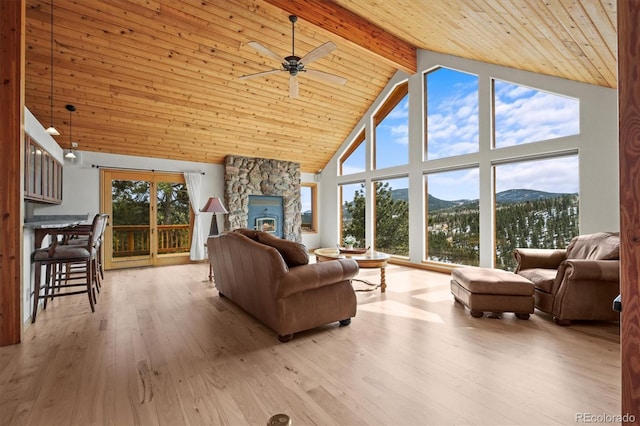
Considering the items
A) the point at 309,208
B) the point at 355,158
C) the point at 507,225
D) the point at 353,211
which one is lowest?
the point at 507,225

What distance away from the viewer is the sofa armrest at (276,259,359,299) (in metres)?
2.48

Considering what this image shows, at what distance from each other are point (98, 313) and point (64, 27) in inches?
142

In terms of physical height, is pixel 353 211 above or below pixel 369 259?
above

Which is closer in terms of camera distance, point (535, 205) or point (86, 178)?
point (535, 205)

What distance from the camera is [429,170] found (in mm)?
5906

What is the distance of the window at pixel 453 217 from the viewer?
5332 millimetres

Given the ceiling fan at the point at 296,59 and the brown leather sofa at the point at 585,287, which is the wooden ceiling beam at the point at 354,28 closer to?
the ceiling fan at the point at 296,59

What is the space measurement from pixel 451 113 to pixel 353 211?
3333 mm

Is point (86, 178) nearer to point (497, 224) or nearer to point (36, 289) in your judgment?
point (36, 289)

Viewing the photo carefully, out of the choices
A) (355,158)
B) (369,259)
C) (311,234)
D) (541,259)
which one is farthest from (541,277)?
(311,234)

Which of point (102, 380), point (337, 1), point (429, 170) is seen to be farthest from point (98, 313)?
point (429, 170)

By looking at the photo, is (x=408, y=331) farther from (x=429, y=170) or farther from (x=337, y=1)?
(x=337, y=1)

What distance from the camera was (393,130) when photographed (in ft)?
22.7

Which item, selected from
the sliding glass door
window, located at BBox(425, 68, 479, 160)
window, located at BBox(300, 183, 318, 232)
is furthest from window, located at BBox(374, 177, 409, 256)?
the sliding glass door
